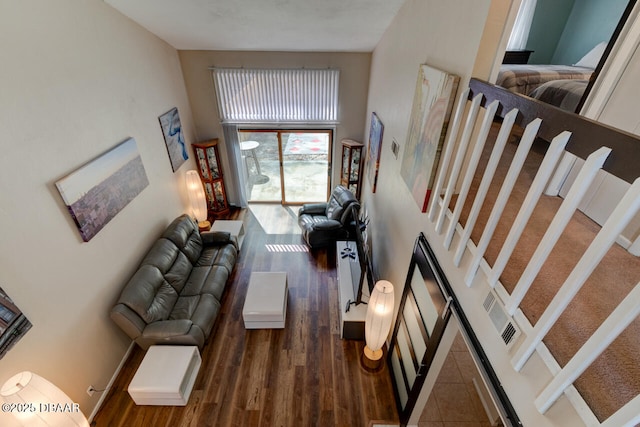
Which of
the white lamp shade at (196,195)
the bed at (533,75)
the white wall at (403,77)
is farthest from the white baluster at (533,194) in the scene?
the white lamp shade at (196,195)

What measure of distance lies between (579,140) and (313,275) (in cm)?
405

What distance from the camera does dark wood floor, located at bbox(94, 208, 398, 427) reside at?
9.44 ft

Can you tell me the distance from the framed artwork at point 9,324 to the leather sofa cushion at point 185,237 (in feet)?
6.46

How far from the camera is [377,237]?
14.0 feet

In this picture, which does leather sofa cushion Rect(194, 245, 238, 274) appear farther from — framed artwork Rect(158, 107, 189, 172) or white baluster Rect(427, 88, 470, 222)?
white baluster Rect(427, 88, 470, 222)

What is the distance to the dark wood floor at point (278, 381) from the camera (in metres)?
2.88

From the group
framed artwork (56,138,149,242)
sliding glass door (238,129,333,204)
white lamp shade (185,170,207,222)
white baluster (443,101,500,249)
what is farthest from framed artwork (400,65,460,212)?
white lamp shade (185,170,207,222)

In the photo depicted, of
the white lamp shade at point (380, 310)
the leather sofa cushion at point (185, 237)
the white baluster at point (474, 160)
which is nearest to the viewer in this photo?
the white baluster at point (474, 160)

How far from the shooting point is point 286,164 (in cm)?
633

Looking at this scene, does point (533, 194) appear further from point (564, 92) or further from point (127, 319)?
point (127, 319)

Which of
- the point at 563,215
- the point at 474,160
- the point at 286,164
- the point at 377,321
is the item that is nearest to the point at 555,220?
the point at 563,215

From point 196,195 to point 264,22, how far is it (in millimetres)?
2927

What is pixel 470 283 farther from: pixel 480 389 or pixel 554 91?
pixel 480 389

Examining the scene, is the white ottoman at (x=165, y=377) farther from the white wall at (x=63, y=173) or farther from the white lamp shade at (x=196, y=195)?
the white lamp shade at (x=196, y=195)
